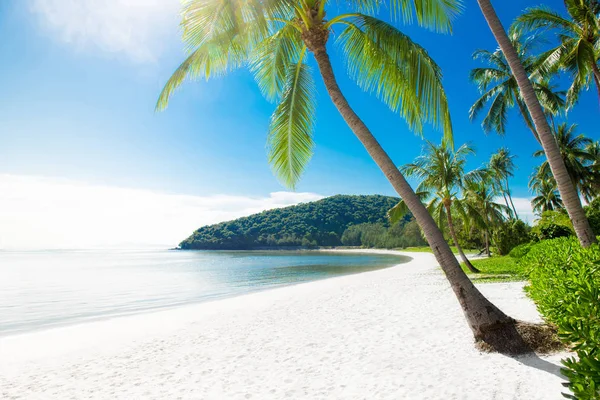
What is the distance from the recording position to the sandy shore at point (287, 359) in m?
4.05

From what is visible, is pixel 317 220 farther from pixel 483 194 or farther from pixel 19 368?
pixel 19 368

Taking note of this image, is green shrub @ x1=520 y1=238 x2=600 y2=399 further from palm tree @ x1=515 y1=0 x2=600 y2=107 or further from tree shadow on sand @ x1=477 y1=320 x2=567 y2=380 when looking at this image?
palm tree @ x1=515 y1=0 x2=600 y2=107

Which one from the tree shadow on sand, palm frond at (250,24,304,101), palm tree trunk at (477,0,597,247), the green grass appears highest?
palm frond at (250,24,304,101)

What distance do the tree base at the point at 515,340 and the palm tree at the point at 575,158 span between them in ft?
82.3

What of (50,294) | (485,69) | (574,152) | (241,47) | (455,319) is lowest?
(50,294)

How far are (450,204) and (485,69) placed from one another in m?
7.85

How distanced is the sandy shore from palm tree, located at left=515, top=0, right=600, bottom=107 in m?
7.61

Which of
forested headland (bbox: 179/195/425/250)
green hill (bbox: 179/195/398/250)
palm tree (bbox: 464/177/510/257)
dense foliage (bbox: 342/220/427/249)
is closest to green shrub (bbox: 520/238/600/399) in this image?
palm tree (bbox: 464/177/510/257)

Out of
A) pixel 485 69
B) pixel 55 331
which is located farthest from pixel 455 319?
pixel 485 69

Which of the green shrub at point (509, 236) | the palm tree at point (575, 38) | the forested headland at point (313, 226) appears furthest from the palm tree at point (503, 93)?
the forested headland at point (313, 226)

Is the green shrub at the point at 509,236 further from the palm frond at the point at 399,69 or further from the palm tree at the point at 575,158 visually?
the palm frond at the point at 399,69

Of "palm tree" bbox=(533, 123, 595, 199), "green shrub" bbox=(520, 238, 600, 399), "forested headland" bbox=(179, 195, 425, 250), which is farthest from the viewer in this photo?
"forested headland" bbox=(179, 195, 425, 250)

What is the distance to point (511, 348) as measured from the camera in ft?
14.9

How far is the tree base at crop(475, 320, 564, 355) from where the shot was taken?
452 centimetres
